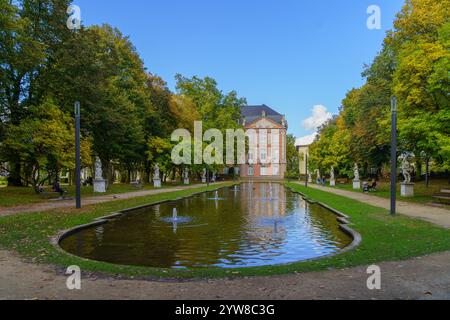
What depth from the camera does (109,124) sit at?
33.2m

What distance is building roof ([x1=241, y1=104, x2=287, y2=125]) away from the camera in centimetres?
11306

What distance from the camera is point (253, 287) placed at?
6.30 m

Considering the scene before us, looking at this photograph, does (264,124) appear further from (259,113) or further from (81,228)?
(81,228)

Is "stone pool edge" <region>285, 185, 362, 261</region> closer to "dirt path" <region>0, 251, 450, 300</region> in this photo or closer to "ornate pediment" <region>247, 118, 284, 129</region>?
"dirt path" <region>0, 251, 450, 300</region>

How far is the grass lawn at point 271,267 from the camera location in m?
7.39

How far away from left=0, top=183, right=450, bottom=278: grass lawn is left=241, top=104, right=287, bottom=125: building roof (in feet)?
321

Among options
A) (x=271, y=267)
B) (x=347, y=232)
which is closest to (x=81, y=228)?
(x=271, y=267)

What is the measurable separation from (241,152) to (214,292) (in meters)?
78.7

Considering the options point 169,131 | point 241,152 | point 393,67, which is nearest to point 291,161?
point 241,152

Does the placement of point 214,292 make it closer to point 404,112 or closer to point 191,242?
point 191,242

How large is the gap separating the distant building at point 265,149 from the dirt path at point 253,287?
96.4 metres

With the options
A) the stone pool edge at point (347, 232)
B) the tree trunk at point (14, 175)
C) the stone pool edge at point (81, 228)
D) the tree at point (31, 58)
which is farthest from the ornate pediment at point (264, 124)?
the stone pool edge at point (347, 232)

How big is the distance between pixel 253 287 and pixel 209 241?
5430 millimetres

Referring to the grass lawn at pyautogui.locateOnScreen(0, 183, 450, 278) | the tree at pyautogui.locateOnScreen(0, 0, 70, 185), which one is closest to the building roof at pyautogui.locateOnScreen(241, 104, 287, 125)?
the tree at pyautogui.locateOnScreen(0, 0, 70, 185)
